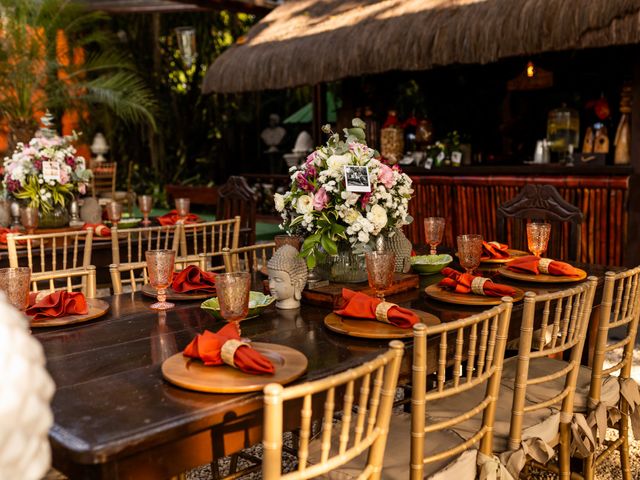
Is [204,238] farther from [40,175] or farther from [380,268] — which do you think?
[380,268]

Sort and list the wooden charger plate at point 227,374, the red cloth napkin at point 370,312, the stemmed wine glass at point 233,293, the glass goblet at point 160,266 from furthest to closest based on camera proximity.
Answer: the glass goblet at point 160,266 < the red cloth napkin at point 370,312 < the stemmed wine glass at point 233,293 < the wooden charger plate at point 227,374

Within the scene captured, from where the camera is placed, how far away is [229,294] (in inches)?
71.2

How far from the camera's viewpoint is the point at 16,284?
2.05 meters

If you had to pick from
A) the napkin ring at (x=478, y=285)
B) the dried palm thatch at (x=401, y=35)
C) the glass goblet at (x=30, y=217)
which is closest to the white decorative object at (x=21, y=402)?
the napkin ring at (x=478, y=285)

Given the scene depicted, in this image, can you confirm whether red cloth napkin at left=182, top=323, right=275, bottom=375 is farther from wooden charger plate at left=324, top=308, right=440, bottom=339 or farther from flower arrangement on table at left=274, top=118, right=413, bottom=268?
flower arrangement on table at left=274, top=118, right=413, bottom=268

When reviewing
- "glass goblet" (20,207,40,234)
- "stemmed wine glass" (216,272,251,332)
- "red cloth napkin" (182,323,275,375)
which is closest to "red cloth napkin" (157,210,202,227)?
"glass goblet" (20,207,40,234)

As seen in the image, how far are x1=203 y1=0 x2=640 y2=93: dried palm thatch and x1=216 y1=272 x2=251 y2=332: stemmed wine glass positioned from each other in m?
3.91

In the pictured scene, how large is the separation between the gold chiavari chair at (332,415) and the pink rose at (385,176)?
1.06 m

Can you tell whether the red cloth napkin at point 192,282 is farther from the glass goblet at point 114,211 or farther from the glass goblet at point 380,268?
the glass goblet at point 114,211

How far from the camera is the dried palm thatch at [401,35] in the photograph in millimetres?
4996

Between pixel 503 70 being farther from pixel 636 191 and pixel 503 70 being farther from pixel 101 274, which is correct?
pixel 101 274

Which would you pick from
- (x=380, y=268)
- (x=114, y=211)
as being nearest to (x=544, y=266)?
(x=380, y=268)

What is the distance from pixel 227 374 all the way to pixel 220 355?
2.6 inches

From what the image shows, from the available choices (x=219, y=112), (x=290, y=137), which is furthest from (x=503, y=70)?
(x=219, y=112)
